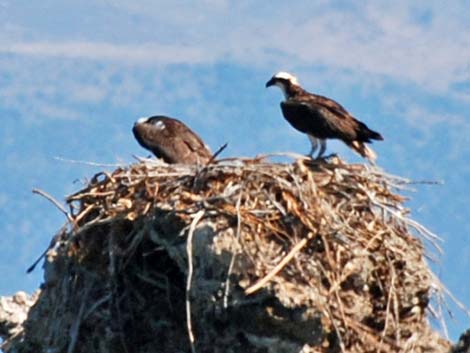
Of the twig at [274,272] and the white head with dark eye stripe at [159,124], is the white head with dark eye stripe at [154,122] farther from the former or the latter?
the twig at [274,272]

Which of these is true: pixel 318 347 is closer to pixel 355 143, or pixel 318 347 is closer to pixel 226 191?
pixel 226 191

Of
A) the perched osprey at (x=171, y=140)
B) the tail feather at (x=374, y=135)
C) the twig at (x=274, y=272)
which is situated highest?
the perched osprey at (x=171, y=140)

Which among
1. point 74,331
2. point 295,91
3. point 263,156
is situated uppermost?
point 295,91

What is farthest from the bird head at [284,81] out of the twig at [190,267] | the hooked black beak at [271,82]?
the twig at [190,267]

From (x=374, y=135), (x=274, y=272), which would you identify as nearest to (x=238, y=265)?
(x=274, y=272)

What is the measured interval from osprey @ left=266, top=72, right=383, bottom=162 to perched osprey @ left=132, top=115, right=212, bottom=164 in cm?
103

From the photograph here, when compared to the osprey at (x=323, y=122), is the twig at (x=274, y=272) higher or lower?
lower

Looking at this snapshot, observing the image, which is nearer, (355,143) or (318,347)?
(318,347)

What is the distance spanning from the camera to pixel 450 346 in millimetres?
12086

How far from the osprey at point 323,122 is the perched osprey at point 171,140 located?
40.7 inches

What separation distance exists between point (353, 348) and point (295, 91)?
456 cm

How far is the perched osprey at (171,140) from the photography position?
15195 mm

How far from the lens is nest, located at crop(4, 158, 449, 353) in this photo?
1117cm

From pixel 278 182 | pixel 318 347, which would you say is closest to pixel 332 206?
pixel 278 182
